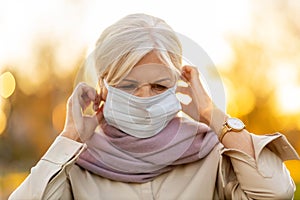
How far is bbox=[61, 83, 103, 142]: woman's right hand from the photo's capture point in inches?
125

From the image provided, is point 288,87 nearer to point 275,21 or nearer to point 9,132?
point 275,21

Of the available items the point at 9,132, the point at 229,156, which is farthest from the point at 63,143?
the point at 9,132

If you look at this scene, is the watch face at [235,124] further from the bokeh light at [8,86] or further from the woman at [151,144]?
the bokeh light at [8,86]

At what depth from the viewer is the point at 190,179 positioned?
313 centimetres

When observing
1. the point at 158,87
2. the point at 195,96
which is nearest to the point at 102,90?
the point at 158,87

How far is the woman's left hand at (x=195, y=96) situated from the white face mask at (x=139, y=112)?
0.06 meters

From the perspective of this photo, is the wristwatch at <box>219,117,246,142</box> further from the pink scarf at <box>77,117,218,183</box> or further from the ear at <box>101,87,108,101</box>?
the ear at <box>101,87,108,101</box>

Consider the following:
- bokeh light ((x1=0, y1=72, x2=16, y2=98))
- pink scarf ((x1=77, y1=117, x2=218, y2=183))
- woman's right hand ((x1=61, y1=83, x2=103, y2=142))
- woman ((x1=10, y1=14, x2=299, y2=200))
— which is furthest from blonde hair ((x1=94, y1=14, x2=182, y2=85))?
bokeh light ((x1=0, y1=72, x2=16, y2=98))

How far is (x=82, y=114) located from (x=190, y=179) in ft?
1.50

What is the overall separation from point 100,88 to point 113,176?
321 millimetres

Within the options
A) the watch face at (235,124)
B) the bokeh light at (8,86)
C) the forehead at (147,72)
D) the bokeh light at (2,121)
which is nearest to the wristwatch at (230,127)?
the watch face at (235,124)

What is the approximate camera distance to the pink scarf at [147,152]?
3.12 metres

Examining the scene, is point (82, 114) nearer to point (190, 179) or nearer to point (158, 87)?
point (158, 87)

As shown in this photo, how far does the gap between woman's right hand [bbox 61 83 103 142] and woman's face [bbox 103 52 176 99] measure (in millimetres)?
140
